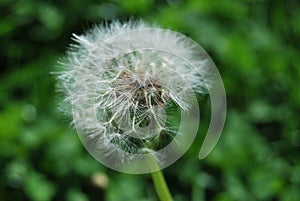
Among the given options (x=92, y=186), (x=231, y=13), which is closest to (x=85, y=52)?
(x=92, y=186)

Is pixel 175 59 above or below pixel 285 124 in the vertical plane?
above

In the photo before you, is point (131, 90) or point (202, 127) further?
point (202, 127)

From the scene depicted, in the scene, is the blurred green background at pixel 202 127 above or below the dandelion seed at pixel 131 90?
below

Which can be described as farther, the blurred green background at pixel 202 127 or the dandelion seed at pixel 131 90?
the blurred green background at pixel 202 127

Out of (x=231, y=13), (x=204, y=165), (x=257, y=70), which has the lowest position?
(x=204, y=165)

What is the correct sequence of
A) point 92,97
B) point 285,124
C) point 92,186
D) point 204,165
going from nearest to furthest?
point 92,97 < point 92,186 < point 204,165 < point 285,124

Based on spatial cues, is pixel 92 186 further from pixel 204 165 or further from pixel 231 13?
pixel 231 13

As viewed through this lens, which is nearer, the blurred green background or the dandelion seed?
the dandelion seed

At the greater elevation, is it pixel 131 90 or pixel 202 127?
pixel 131 90
